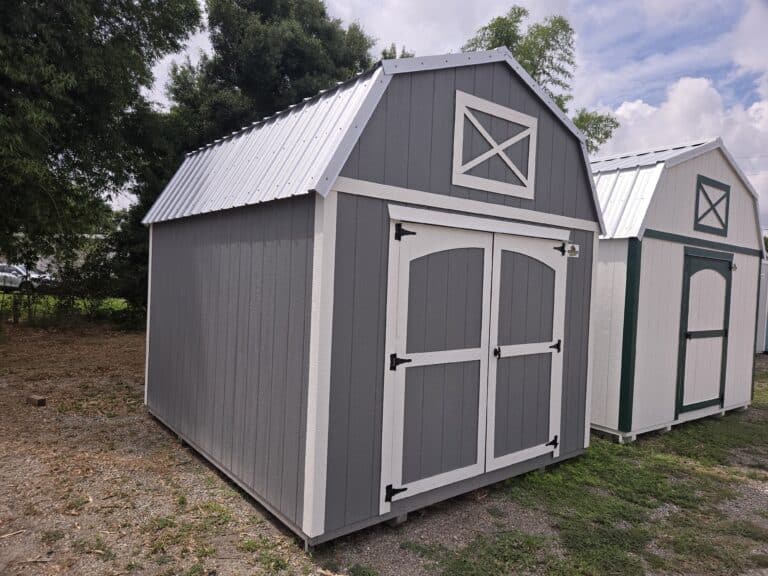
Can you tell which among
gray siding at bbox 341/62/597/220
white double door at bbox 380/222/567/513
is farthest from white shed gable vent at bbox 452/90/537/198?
white double door at bbox 380/222/567/513

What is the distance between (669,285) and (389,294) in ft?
12.8

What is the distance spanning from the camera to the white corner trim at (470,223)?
125 inches

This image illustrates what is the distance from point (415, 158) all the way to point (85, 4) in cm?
682

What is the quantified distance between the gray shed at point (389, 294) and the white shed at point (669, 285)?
0.82m

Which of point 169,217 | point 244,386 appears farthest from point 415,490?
point 169,217

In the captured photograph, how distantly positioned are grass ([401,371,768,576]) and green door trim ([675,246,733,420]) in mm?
646

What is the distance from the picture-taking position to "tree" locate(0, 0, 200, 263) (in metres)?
6.77

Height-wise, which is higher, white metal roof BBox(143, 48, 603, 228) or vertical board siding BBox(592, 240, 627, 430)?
white metal roof BBox(143, 48, 603, 228)

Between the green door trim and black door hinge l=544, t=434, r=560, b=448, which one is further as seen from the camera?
the green door trim

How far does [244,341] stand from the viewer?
361cm

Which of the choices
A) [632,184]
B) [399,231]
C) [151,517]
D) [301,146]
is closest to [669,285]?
[632,184]

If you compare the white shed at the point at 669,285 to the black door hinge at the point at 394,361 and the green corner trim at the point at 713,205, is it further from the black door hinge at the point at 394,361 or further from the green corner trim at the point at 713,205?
the black door hinge at the point at 394,361

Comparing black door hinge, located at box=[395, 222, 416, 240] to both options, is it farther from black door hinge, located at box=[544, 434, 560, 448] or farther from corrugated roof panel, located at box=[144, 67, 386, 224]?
black door hinge, located at box=[544, 434, 560, 448]

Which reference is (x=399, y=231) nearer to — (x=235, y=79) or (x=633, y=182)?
(x=633, y=182)
